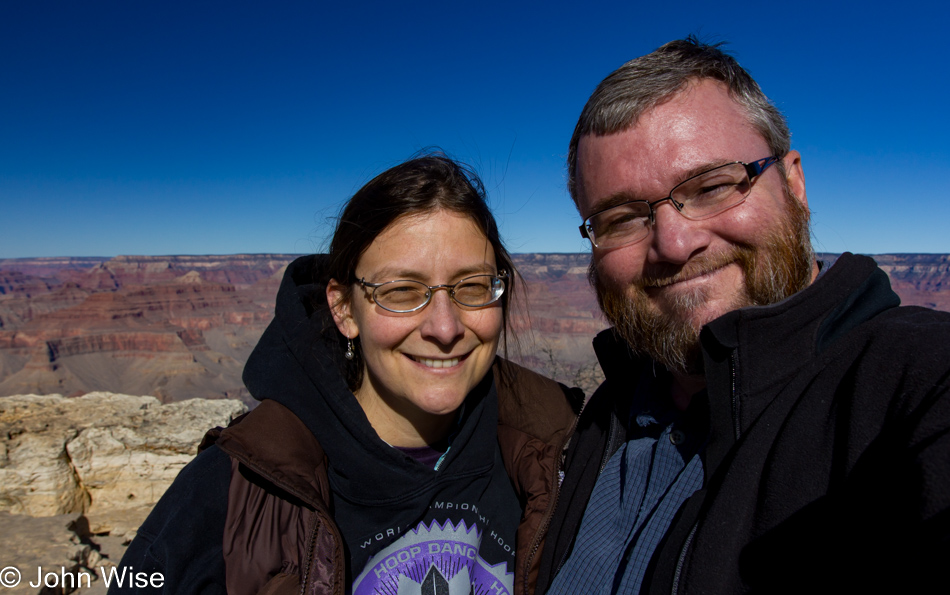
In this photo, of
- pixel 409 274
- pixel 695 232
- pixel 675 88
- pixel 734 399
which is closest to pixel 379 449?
pixel 409 274

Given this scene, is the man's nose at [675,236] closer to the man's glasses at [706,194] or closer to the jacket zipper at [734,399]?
the man's glasses at [706,194]

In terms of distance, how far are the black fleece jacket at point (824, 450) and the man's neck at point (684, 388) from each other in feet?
1.07

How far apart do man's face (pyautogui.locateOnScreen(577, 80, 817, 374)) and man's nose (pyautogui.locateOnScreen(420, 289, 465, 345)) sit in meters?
0.56

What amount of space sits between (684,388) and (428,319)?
869 millimetres

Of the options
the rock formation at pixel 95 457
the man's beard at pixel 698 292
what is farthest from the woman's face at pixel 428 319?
the rock formation at pixel 95 457

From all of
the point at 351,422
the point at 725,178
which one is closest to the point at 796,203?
the point at 725,178

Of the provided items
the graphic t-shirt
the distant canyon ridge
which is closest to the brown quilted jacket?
A: the graphic t-shirt

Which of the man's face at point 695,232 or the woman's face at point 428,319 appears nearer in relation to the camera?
the man's face at point 695,232

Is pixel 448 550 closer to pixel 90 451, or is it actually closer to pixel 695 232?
pixel 695 232

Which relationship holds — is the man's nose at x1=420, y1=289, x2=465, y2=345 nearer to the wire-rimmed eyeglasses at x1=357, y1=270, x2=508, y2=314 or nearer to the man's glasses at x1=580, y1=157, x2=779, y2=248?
the wire-rimmed eyeglasses at x1=357, y1=270, x2=508, y2=314

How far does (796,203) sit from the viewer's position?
1.43 m

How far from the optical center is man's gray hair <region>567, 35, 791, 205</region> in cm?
142

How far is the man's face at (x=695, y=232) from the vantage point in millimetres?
1315

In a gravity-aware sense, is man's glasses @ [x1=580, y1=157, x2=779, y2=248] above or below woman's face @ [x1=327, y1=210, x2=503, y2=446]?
above
